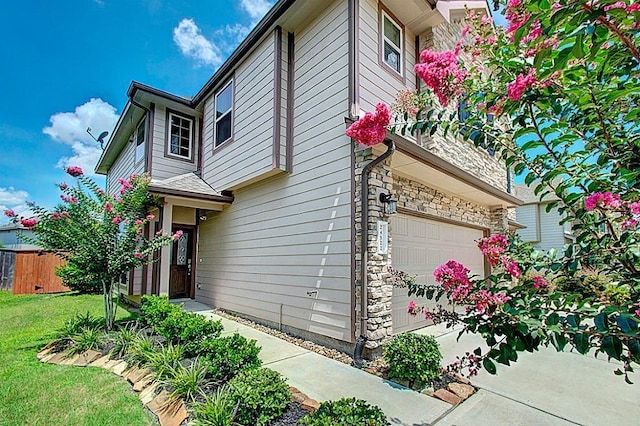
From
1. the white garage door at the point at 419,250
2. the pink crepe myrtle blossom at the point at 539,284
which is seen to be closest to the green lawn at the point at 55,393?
the pink crepe myrtle blossom at the point at 539,284

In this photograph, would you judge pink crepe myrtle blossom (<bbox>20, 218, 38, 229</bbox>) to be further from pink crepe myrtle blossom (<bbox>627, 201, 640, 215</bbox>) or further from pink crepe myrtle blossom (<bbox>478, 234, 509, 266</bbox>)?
pink crepe myrtle blossom (<bbox>627, 201, 640, 215</bbox>)

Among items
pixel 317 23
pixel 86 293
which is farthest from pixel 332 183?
pixel 86 293

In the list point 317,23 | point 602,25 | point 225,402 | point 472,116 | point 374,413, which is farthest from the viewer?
point 317,23

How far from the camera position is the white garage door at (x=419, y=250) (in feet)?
20.2

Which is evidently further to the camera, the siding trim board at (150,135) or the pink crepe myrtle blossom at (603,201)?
the siding trim board at (150,135)

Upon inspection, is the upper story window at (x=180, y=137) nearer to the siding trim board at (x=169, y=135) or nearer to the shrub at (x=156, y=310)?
the siding trim board at (x=169, y=135)

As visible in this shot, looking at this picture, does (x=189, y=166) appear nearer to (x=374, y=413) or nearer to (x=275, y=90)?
(x=275, y=90)

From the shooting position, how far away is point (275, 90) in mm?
6844

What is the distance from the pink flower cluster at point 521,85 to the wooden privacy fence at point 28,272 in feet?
49.5

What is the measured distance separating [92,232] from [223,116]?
457 cm

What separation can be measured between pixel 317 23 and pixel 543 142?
A: 19.3 feet

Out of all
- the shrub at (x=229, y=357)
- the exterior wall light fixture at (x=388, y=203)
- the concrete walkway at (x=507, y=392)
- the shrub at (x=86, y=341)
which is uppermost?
the exterior wall light fixture at (x=388, y=203)

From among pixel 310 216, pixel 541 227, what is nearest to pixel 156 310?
pixel 310 216

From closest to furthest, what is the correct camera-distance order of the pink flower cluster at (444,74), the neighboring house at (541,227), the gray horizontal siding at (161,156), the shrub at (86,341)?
1. the pink flower cluster at (444,74)
2. the shrub at (86,341)
3. the gray horizontal siding at (161,156)
4. the neighboring house at (541,227)
